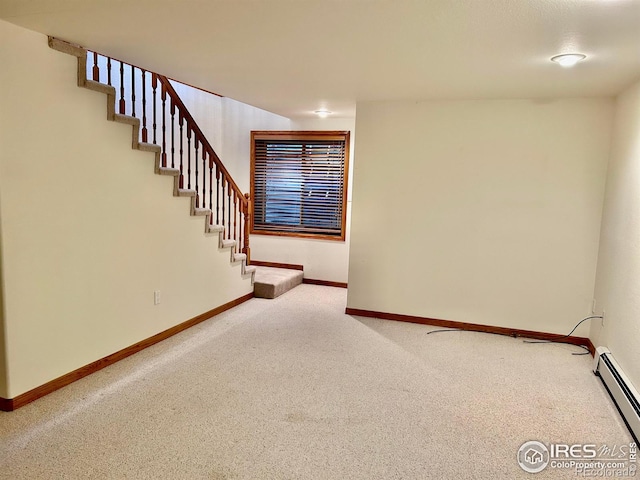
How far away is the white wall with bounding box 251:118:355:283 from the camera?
235 inches

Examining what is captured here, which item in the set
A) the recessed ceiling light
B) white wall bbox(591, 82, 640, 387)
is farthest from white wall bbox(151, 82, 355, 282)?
the recessed ceiling light

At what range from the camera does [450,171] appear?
431 centimetres

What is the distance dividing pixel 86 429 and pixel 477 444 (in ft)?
6.99

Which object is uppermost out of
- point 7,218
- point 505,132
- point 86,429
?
point 505,132

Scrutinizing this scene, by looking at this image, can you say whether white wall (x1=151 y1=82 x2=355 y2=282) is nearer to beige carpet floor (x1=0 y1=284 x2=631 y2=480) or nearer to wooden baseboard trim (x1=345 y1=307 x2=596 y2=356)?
wooden baseboard trim (x1=345 y1=307 x2=596 y2=356)

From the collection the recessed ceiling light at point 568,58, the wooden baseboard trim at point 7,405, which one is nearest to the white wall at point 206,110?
the wooden baseboard trim at point 7,405

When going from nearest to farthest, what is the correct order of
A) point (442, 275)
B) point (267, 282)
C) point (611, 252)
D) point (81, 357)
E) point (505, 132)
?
point (81, 357) < point (611, 252) < point (505, 132) < point (442, 275) < point (267, 282)

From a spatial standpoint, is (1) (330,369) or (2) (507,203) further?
(2) (507,203)

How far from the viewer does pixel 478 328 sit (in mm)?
4383

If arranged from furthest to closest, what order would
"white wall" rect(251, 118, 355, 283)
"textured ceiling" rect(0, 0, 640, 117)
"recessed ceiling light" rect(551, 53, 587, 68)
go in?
"white wall" rect(251, 118, 355, 283) < "recessed ceiling light" rect(551, 53, 587, 68) < "textured ceiling" rect(0, 0, 640, 117)

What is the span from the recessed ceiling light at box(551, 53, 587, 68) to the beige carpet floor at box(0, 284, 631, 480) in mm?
2192

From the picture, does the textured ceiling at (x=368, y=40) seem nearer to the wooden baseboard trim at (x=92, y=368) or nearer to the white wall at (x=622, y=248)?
the white wall at (x=622, y=248)

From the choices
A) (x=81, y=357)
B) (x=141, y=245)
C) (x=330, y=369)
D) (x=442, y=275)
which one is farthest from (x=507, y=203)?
(x=81, y=357)

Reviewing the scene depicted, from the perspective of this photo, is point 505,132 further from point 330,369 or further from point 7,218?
point 7,218
